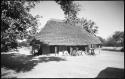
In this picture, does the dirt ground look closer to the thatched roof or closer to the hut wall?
the thatched roof

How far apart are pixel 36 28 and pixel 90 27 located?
36569 millimetres

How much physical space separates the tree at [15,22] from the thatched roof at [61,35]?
11.6 meters

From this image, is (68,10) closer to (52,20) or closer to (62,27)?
(62,27)

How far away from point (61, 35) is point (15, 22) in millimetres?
15930

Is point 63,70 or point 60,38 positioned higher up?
point 60,38

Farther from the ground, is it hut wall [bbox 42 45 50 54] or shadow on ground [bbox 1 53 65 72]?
hut wall [bbox 42 45 50 54]

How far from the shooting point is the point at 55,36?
83.5 feet

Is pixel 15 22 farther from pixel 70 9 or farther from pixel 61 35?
pixel 61 35

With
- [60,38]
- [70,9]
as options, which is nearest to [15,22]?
[70,9]

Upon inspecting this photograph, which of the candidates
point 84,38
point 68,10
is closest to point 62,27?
point 84,38

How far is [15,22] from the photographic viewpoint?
1071cm

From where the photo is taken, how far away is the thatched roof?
2465cm

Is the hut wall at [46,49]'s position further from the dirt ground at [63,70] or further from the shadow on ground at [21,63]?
the dirt ground at [63,70]

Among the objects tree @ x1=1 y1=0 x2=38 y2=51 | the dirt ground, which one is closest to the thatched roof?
the dirt ground
